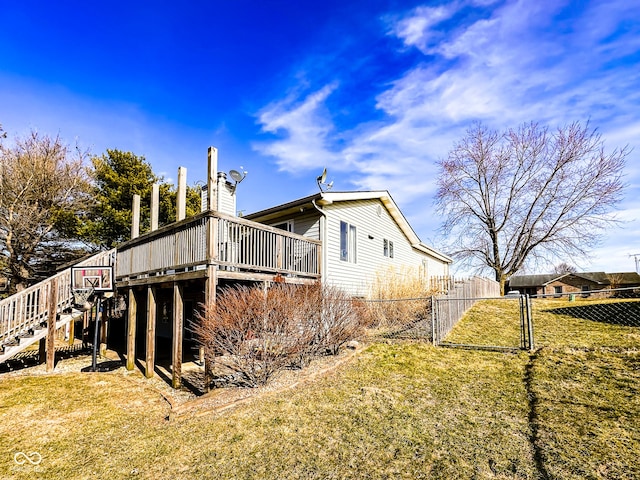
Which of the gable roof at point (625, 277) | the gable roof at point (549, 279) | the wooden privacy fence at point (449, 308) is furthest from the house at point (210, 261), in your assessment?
the gable roof at point (625, 277)

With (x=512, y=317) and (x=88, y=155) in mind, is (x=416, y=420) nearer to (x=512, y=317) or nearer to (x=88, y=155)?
(x=512, y=317)

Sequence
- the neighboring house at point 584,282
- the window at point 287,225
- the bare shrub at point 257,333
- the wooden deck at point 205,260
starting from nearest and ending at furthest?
the bare shrub at point 257,333 → the wooden deck at point 205,260 → the window at point 287,225 → the neighboring house at point 584,282

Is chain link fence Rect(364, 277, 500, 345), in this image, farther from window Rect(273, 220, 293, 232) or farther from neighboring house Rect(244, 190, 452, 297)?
window Rect(273, 220, 293, 232)

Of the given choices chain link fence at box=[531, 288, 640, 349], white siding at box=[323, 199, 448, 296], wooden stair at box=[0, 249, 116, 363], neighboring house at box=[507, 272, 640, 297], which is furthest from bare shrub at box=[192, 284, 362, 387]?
neighboring house at box=[507, 272, 640, 297]

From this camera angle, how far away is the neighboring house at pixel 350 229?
11.2 metres

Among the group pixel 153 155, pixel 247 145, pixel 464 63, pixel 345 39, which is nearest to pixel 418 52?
pixel 464 63

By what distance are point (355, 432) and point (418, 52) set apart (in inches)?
506

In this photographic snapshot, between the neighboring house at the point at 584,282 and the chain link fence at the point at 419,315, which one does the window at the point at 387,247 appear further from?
the neighboring house at the point at 584,282

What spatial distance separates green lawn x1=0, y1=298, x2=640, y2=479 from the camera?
12.0 ft

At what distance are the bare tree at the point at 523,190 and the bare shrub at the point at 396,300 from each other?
12.4 meters

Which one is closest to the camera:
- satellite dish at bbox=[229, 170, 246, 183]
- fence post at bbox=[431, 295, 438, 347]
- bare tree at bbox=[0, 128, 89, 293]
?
fence post at bbox=[431, 295, 438, 347]

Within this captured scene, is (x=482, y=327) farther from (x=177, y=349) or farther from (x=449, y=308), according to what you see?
(x=177, y=349)

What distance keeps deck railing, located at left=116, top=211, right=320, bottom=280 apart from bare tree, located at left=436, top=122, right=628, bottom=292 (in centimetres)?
1898

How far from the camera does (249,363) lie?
6.07 m
